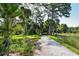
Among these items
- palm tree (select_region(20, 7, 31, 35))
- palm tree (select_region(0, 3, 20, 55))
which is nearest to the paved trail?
palm tree (select_region(20, 7, 31, 35))

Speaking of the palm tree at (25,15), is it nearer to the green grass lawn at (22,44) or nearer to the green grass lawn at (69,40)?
the green grass lawn at (22,44)

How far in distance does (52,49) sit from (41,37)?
0.18 meters

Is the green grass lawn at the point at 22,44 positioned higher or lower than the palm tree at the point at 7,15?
lower

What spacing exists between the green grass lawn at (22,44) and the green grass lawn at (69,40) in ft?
0.74

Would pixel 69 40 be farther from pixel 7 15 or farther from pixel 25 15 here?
pixel 7 15

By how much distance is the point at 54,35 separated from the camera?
2795 millimetres

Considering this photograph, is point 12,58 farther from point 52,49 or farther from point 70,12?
point 70,12

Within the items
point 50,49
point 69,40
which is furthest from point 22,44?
point 69,40

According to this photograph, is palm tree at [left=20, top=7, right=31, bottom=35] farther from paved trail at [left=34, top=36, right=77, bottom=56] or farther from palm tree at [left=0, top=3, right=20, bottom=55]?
paved trail at [left=34, top=36, right=77, bottom=56]

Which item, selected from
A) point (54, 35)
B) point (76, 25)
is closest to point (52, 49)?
point (54, 35)

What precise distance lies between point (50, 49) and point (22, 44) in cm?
32

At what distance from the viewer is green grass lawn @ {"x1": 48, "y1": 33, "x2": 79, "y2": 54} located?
2.75m

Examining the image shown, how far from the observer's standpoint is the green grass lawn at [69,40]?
2752 millimetres

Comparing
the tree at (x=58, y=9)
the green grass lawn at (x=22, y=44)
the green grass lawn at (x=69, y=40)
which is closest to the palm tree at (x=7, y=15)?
the green grass lawn at (x=22, y=44)
